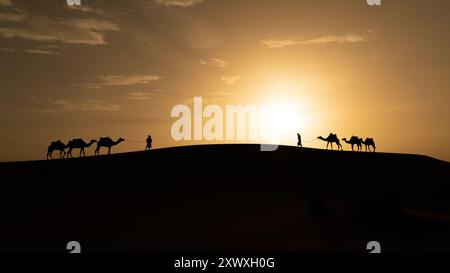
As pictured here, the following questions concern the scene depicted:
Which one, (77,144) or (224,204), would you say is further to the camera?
(77,144)

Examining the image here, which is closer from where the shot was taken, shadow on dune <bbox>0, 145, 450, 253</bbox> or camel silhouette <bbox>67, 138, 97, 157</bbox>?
shadow on dune <bbox>0, 145, 450, 253</bbox>

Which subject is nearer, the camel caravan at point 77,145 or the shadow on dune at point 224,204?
the shadow on dune at point 224,204

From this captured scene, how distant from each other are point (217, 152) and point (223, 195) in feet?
41.9

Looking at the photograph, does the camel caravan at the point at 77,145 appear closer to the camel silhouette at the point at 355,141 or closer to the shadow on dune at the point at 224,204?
the shadow on dune at the point at 224,204

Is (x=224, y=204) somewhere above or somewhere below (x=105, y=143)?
below

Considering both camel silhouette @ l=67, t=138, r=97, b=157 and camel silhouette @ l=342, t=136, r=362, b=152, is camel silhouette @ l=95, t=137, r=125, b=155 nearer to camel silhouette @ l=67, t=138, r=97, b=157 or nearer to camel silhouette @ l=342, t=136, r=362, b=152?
camel silhouette @ l=67, t=138, r=97, b=157

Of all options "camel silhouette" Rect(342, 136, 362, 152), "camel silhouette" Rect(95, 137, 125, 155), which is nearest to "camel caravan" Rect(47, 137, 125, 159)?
"camel silhouette" Rect(95, 137, 125, 155)

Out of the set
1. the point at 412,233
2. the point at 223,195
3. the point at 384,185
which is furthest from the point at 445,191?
the point at 223,195

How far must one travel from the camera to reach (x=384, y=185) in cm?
2484

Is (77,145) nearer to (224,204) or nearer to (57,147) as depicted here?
(57,147)

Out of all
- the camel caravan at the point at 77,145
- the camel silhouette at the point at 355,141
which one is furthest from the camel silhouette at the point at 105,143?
the camel silhouette at the point at 355,141

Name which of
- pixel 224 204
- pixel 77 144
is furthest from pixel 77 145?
pixel 224 204

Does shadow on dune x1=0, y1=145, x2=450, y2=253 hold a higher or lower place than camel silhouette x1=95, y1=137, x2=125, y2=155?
lower
